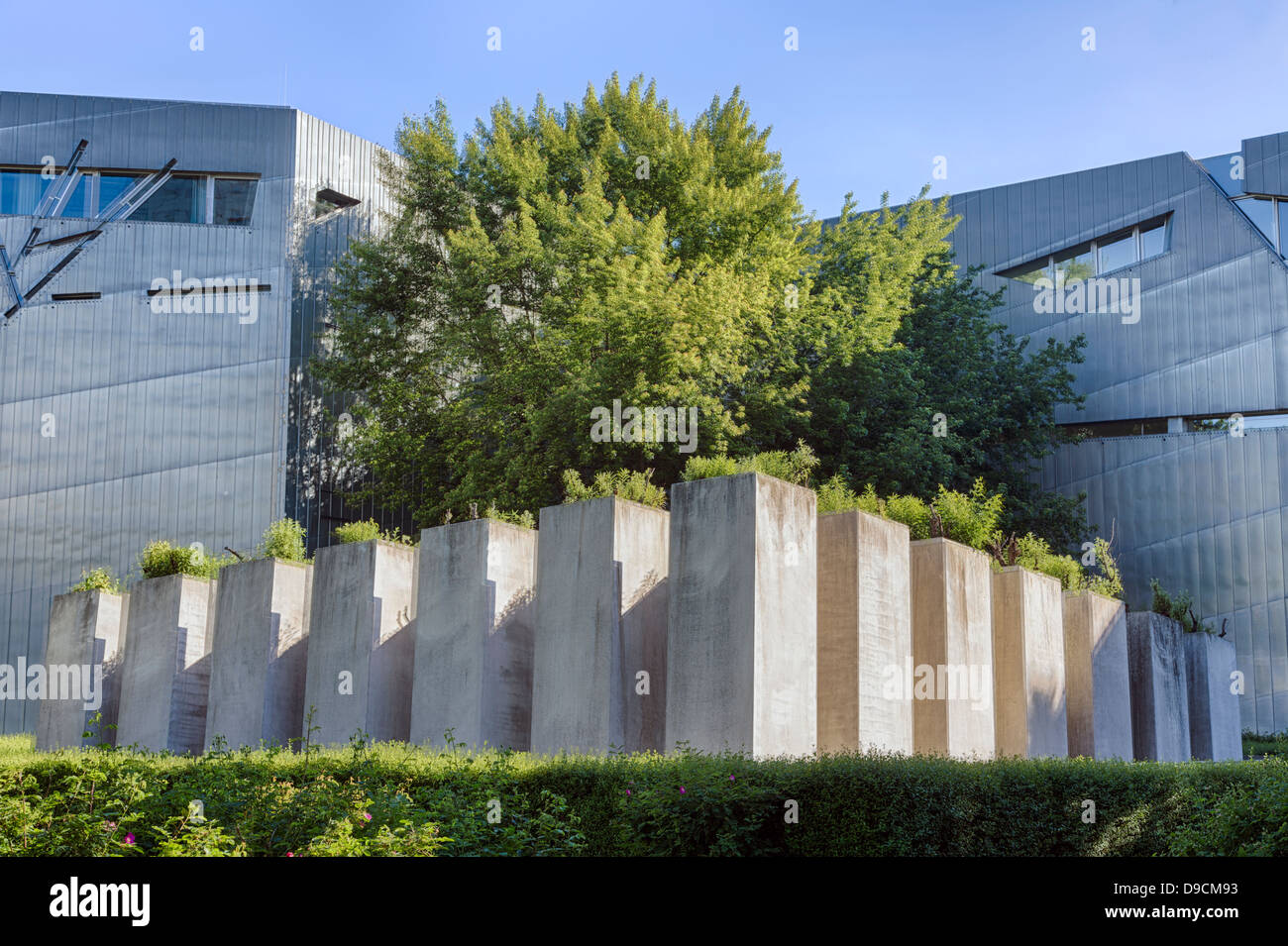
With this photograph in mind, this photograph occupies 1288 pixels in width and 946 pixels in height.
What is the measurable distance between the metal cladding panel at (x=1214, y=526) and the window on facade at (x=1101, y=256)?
4740 millimetres

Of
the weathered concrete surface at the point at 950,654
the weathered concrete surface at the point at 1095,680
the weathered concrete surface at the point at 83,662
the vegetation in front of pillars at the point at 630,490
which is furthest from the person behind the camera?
the weathered concrete surface at the point at 83,662

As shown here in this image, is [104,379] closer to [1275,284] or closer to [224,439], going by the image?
[224,439]

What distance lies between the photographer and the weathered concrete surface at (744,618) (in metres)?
16.0

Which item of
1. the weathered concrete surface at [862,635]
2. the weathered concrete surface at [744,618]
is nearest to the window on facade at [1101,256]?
the weathered concrete surface at [862,635]

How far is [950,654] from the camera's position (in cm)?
1870

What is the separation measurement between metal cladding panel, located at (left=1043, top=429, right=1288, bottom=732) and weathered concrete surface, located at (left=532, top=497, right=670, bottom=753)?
60.7 feet

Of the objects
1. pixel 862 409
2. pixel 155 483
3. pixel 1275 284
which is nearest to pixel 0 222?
pixel 155 483

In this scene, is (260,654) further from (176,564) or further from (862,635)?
(862,635)

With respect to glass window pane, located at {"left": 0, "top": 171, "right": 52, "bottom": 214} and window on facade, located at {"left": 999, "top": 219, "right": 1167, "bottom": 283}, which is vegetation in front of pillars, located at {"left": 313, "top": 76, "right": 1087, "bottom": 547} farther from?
glass window pane, located at {"left": 0, "top": 171, "right": 52, "bottom": 214}

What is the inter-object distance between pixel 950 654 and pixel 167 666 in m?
13.9

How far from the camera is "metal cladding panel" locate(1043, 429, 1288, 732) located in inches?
1264

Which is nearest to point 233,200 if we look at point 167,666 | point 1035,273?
point 167,666

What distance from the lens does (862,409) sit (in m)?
28.3

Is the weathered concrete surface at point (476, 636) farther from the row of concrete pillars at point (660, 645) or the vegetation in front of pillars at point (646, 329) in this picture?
the vegetation in front of pillars at point (646, 329)
